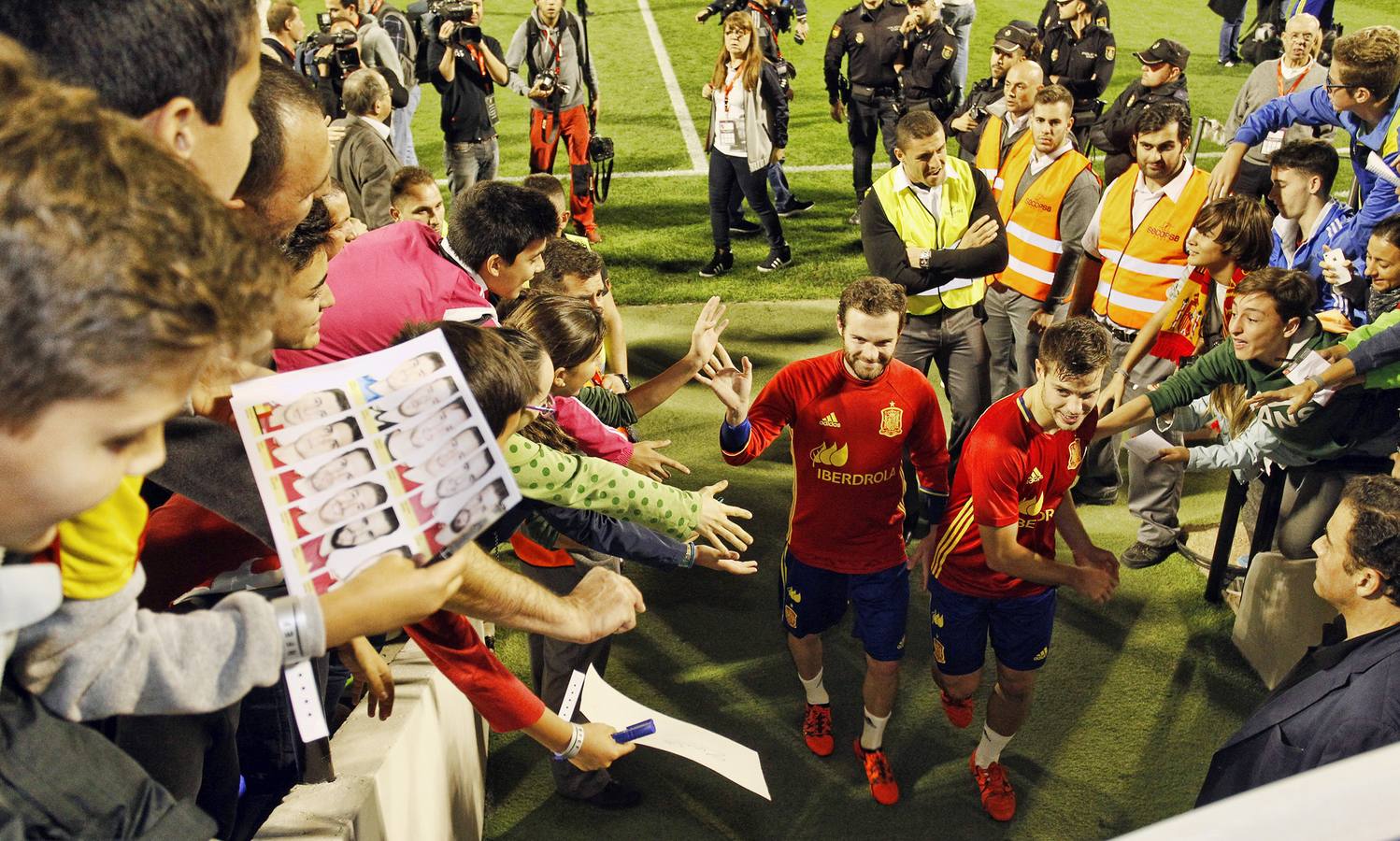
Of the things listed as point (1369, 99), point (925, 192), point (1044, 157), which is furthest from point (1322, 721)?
point (1369, 99)

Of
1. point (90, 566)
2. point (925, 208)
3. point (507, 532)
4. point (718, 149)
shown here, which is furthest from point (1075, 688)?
point (718, 149)

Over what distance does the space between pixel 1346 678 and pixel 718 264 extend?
6362 mm

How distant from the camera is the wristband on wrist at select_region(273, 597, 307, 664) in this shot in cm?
157

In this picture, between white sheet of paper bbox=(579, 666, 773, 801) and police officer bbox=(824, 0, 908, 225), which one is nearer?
white sheet of paper bbox=(579, 666, 773, 801)

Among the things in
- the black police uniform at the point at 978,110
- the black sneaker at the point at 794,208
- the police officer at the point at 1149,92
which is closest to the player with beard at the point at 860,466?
the black police uniform at the point at 978,110

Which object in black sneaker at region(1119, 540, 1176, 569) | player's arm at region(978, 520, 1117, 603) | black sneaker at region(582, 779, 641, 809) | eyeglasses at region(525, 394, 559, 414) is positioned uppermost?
eyeglasses at region(525, 394, 559, 414)

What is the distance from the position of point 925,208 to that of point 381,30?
207 inches

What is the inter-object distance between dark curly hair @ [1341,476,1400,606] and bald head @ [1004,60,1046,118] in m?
3.86

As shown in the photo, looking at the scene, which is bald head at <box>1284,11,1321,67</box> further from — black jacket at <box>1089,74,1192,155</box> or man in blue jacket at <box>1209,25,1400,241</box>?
man in blue jacket at <box>1209,25,1400,241</box>

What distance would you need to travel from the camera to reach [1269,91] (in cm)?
802

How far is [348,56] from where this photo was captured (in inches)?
323

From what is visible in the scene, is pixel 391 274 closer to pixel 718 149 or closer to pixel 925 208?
pixel 925 208

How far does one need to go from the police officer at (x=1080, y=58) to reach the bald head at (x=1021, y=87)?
2246mm

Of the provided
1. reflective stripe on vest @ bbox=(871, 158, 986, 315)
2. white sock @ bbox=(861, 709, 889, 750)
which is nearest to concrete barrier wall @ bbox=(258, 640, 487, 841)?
white sock @ bbox=(861, 709, 889, 750)
